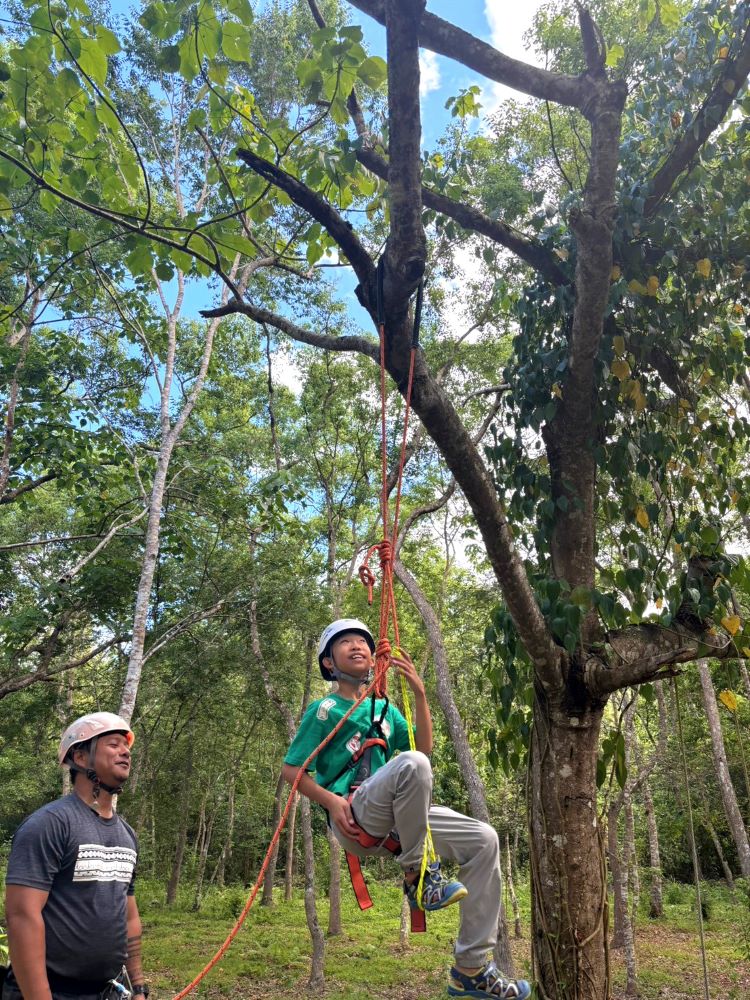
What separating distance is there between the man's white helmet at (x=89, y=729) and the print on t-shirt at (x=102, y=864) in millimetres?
307

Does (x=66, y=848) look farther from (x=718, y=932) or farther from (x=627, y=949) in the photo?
(x=718, y=932)

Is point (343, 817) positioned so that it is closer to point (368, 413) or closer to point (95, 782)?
point (95, 782)

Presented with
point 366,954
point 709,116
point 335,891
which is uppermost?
point 709,116

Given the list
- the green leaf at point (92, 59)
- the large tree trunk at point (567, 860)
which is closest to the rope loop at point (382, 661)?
the large tree trunk at point (567, 860)

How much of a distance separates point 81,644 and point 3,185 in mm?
9333

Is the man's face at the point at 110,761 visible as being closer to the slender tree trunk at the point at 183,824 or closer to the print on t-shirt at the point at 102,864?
the print on t-shirt at the point at 102,864

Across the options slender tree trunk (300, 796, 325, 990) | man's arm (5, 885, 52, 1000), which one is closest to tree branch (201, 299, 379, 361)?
man's arm (5, 885, 52, 1000)

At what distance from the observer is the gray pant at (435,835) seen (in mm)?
1953

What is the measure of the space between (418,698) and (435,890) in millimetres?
629

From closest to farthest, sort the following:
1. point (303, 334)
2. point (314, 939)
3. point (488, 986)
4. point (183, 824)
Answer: point (488, 986) → point (303, 334) → point (314, 939) → point (183, 824)

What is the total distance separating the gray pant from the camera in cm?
195

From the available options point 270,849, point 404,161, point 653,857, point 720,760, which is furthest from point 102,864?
point 653,857

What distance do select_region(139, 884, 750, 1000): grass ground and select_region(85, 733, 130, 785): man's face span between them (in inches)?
359

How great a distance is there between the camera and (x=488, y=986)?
194 centimetres
